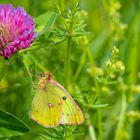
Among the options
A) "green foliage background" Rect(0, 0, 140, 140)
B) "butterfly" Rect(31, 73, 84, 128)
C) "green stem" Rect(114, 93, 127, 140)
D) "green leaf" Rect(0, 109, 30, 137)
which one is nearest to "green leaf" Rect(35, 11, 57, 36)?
"green foliage background" Rect(0, 0, 140, 140)

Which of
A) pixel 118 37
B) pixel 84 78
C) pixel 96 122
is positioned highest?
pixel 118 37

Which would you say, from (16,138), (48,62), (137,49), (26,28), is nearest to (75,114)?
(26,28)

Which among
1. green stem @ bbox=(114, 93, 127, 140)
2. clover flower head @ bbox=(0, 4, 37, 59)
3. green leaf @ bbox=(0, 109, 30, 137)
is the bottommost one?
green stem @ bbox=(114, 93, 127, 140)

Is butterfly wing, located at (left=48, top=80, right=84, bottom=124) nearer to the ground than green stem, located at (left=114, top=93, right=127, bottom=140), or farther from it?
farther from it

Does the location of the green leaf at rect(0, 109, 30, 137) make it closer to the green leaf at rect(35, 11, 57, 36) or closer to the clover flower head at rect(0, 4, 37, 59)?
the clover flower head at rect(0, 4, 37, 59)

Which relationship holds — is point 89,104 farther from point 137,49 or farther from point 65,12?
point 137,49

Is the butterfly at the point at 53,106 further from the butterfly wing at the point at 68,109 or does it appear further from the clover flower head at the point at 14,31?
the clover flower head at the point at 14,31

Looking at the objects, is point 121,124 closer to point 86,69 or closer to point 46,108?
point 86,69
